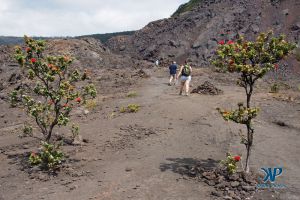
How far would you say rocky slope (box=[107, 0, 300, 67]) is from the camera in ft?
166

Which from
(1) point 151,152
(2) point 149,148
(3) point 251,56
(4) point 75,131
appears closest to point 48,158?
(4) point 75,131

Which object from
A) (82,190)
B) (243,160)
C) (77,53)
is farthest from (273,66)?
(77,53)

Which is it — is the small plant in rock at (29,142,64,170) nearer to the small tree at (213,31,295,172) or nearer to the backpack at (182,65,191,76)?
the small tree at (213,31,295,172)

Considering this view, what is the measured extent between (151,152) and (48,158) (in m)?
2.81

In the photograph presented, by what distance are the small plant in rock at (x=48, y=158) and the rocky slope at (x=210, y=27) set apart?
41.4m

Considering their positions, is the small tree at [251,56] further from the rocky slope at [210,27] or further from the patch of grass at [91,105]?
the rocky slope at [210,27]

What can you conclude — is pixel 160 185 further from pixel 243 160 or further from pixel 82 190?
pixel 243 160

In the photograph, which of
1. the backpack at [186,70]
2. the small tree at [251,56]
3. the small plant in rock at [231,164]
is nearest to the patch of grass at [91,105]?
the backpack at [186,70]

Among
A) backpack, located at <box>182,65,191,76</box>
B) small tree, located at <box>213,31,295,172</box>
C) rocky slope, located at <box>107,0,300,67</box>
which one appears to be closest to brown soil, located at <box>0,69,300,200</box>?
backpack, located at <box>182,65,191,76</box>

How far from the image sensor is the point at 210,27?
56031mm

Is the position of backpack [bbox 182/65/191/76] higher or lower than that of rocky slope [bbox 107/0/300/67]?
lower

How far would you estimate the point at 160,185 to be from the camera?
8.30 metres

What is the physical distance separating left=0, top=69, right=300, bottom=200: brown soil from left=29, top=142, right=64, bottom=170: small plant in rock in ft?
0.78

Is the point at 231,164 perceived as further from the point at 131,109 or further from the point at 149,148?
the point at 131,109
